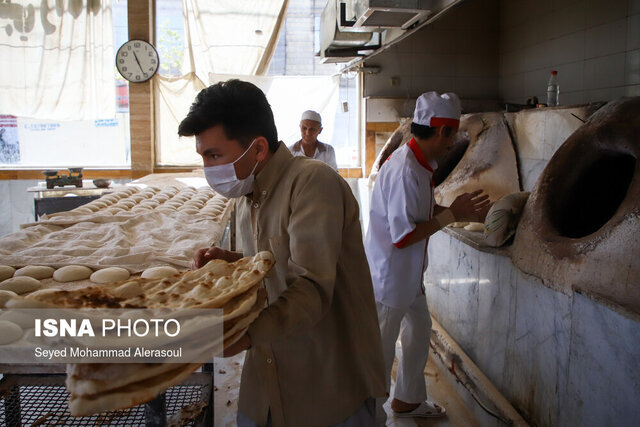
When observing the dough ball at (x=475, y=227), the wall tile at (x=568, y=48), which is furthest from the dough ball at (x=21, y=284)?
the wall tile at (x=568, y=48)

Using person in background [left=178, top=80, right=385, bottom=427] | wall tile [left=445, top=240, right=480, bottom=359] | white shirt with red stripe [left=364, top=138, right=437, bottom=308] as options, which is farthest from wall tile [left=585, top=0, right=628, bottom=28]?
person in background [left=178, top=80, right=385, bottom=427]

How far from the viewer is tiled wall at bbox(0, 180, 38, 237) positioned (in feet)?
23.7

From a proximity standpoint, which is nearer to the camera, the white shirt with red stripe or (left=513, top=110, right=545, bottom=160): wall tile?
the white shirt with red stripe

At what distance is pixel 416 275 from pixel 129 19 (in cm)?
661

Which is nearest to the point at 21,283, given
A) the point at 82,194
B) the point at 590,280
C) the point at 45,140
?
the point at 590,280

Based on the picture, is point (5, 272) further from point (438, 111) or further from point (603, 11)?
point (603, 11)

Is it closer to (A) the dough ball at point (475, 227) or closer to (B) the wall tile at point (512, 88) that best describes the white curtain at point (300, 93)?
(B) the wall tile at point (512, 88)

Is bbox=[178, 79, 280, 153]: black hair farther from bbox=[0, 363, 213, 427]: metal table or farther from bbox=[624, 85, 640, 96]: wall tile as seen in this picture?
bbox=[624, 85, 640, 96]: wall tile

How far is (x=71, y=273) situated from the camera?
224 centimetres

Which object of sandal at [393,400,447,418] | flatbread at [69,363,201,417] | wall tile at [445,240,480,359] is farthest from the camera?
wall tile at [445,240,480,359]

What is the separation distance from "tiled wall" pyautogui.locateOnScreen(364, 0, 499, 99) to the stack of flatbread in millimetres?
6211

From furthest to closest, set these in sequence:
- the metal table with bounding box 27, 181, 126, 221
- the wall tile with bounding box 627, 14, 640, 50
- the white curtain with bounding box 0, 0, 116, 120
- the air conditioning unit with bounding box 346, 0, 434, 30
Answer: the white curtain with bounding box 0, 0, 116, 120
the metal table with bounding box 27, 181, 126, 221
the wall tile with bounding box 627, 14, 640, 50
the air conditioning unit with bounding box 346, 0, 434, 30

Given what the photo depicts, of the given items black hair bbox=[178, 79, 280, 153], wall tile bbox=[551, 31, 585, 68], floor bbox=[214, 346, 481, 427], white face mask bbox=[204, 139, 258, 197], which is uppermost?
wall tile bbox=[551, 31, 585, 68]

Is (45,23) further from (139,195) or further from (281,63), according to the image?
(139,195)
